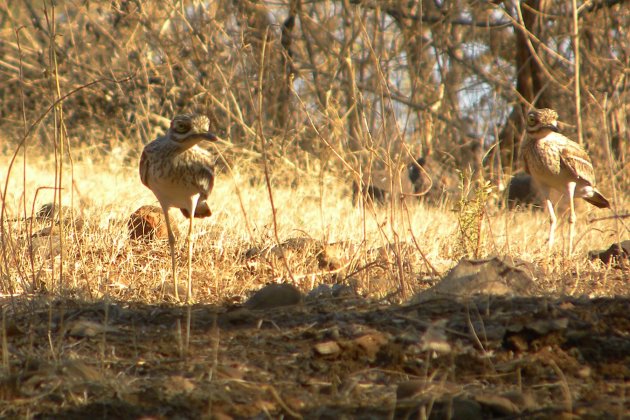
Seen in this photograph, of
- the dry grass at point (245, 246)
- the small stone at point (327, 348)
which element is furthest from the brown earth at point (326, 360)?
the dry grass at point (245, 246)

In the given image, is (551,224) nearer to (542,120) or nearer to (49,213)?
(542,120)

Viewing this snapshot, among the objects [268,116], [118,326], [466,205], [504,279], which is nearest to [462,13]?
[268,116]

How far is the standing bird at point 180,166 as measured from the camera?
4789 mm

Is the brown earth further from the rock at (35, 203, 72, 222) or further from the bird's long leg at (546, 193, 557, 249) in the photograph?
the bird's long leg at (546, 193, 557, 249)

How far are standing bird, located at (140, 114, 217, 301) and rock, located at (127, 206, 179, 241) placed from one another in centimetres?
75

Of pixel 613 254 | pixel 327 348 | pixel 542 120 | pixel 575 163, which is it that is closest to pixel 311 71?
pixel 542 120

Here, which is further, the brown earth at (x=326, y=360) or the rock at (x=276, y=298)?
the rock at (x=276, y=298)

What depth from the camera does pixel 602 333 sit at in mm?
3219

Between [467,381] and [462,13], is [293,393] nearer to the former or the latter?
[467,381]

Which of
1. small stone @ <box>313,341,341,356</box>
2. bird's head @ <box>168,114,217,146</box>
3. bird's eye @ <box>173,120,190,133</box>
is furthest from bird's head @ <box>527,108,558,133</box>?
small stone @ <box>313,341,341,356</box>

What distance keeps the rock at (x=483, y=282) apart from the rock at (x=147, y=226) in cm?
250

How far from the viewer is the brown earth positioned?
8.57 feet

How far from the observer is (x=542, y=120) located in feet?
21.9

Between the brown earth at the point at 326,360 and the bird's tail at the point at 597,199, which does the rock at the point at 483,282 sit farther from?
the bird's tail at the point at 597,199
